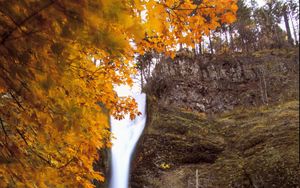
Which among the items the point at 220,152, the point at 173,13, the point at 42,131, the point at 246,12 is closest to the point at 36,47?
the point at 42,131

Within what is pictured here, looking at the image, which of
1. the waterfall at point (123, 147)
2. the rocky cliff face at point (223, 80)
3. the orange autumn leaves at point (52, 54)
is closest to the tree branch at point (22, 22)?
the orange autumn leaves at point (52, 54)

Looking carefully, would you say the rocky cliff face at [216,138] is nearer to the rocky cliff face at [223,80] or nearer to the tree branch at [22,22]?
the rocky cliff face at [223,80]

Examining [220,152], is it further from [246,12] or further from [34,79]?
[246,12]

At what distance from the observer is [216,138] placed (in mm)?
13094

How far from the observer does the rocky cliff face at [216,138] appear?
32.3 feet

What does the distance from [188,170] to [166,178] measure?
0.88 metres

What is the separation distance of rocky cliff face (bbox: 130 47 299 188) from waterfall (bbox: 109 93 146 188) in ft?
2.31

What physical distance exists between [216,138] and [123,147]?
4.23 metres

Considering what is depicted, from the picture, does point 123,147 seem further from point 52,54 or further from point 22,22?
point 22,22

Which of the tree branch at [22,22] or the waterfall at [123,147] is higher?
the waterfall at [123,147]

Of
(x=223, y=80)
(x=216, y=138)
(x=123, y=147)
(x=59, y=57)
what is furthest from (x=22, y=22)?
(x=223, y=80)

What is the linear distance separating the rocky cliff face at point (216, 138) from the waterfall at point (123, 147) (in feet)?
2.31

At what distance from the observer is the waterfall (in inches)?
465

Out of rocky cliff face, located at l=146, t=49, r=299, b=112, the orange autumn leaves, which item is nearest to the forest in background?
the orange autumn leaves
